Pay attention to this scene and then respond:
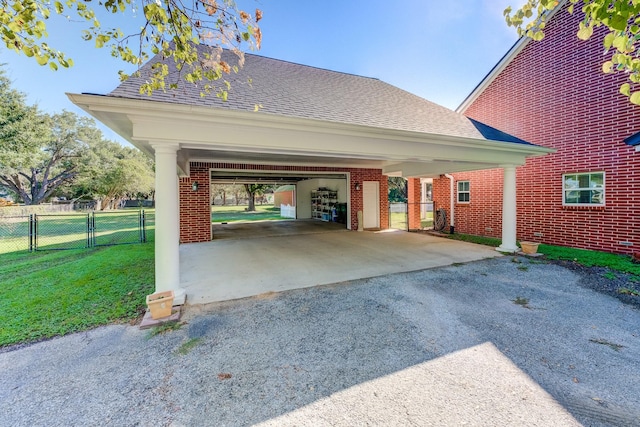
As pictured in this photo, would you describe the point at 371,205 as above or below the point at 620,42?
below

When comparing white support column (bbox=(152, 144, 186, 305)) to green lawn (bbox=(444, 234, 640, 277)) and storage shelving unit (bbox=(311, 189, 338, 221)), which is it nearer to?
green lawn (bbox=(444, 234, 640, 277))

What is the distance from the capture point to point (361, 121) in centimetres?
557

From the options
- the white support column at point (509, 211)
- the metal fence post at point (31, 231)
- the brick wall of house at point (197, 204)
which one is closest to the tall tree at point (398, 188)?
the white support column at point (509, 211)

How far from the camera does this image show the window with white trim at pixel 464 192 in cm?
1141

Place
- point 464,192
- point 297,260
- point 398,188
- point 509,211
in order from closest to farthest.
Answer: point 297,260 → point 509,211 → point 464,192 → point 398,188

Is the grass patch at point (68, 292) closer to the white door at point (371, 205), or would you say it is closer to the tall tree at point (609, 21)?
the tall tree at point (609, 21)

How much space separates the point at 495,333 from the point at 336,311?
6.73 feet

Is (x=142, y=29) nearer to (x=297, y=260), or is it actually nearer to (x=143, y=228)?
(x=297, y=260)

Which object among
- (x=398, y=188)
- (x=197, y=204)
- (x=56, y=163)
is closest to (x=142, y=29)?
(x=197, y=204)

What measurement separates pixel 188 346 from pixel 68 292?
3349 millimetres

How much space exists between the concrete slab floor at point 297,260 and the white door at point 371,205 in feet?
9.50

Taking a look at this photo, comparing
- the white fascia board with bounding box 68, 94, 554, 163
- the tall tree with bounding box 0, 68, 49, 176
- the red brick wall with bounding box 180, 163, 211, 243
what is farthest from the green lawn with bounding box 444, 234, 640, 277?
the tall tree with bounding box 0, 68, 49, 176


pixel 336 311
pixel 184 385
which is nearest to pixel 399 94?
pixel 336 311

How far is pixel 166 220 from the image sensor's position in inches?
166
